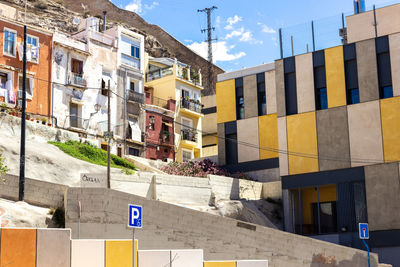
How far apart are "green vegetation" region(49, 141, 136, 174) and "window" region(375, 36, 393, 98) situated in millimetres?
17825

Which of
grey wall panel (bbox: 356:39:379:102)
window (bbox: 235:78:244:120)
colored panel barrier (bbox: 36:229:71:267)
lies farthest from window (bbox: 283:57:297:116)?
colored panel barrier (bbox: 36:229:71:267)

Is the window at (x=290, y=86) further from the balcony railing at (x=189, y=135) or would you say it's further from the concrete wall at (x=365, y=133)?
the balcony railing at (x=189, y=135)

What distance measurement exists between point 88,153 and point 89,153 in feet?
0.29

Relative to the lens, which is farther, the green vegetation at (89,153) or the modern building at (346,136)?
the green vegetation at (89,153)

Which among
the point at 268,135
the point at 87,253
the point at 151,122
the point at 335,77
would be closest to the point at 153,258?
the point at 87,253

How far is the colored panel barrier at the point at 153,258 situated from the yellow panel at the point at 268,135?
29.5 metres

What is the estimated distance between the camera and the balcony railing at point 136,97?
54484mm

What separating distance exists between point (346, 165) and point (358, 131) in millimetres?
2369

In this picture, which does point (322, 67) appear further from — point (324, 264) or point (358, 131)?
point (324, 264)

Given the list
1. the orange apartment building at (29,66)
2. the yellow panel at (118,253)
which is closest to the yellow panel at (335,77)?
the orange apartment building at (29,66)

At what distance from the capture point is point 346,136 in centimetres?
4075

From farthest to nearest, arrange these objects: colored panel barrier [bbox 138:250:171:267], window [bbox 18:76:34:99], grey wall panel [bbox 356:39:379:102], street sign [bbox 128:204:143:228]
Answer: window [bbox 18:76:34:99] < grey wall panel [bbox 356:39:379:102] < colored panel barrier [bbox 138:250:171:267] < street sign [bbox 128:204:143:228]

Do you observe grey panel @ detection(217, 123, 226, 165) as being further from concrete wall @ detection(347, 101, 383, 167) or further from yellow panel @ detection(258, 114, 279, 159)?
concrete wall @ detection(347, 101, 383, 167)

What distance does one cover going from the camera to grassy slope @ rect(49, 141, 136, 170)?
139 ft
